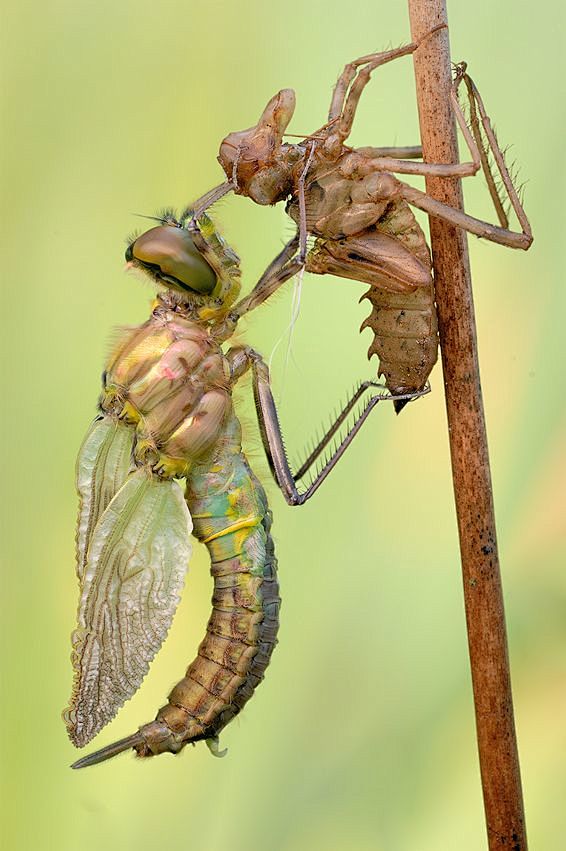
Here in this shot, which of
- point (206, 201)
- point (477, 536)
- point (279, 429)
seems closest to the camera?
point (477, 536)

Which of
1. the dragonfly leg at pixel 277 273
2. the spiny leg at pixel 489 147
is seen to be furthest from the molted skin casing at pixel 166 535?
the spiny leg at pixel 489 147

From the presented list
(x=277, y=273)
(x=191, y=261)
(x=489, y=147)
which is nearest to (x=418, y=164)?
(x=489, y=147)

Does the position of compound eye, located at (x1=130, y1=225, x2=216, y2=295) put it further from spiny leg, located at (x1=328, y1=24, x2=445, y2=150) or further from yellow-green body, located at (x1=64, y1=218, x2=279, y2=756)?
spiny leg, located at (x1=328, y1=24, x2=445, y2=150)

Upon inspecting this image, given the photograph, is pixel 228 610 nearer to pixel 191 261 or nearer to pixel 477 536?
pixel 477 536

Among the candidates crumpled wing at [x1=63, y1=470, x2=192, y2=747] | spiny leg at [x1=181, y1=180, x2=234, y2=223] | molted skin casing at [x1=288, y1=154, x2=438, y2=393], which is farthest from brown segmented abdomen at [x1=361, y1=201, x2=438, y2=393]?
crumpled wing at [x1=63, y1=470, x2=192, y2=747]

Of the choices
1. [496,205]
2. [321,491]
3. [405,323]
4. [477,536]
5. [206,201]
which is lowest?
[477,536]

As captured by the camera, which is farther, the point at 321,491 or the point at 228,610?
the point at 321,491

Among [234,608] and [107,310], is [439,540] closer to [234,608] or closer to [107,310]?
[234,608]
